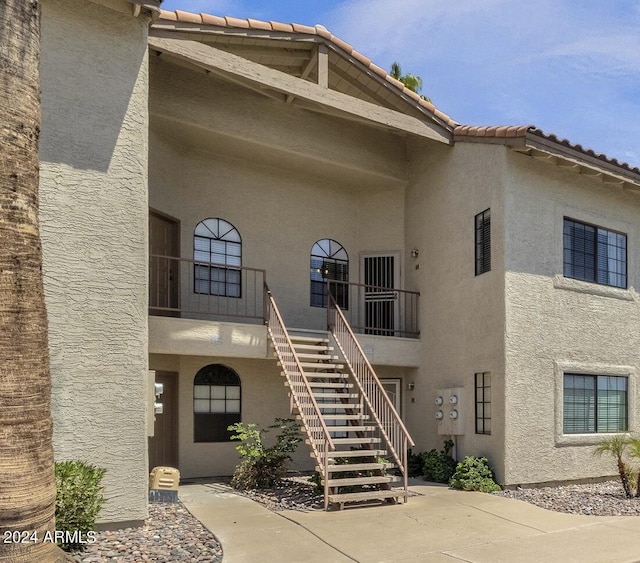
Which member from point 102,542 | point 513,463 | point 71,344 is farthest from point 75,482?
point 513,463


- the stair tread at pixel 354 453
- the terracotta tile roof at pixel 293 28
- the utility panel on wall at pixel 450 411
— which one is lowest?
the stair tread at pixel 354 453

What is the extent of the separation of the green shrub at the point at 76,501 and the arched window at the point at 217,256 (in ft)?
19.6

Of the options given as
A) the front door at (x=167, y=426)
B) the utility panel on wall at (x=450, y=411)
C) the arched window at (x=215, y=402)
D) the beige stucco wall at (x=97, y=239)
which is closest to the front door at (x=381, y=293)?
the utility panel on wall at (x=450, y=411)

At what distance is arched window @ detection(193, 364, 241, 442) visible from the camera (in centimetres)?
1279

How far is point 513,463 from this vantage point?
11.6 metres

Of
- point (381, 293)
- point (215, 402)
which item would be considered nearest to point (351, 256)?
point (381, 293)

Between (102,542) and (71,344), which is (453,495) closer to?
(102,542)

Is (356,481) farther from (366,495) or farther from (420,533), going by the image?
(420,533)

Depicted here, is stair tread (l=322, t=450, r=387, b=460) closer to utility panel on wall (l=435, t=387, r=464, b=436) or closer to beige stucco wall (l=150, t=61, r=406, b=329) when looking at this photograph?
utility panel on wall (l=435, t=387, r=464, b=436)

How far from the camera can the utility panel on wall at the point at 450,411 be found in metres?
12.5

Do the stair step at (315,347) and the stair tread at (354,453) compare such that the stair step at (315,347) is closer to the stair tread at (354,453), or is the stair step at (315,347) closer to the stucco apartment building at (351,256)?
the stucco apartment building at (351,256)

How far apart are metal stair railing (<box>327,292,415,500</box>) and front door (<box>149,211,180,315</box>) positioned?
10.2 ft

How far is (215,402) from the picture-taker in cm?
1300

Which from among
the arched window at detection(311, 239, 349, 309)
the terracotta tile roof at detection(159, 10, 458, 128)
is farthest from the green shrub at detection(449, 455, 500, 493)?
the terracotta tile roof at detection(159, 10, 458, 128)
